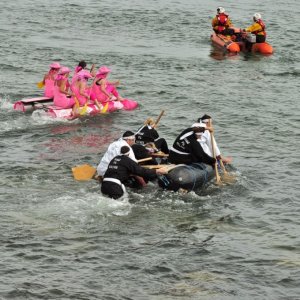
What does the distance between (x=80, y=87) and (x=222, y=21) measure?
541 inches

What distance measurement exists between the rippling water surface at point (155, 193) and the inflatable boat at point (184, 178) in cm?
23

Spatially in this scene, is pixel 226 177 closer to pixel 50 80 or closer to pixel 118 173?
pixel 118 173

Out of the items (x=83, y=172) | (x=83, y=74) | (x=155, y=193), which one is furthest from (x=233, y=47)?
(x=155, y=193)

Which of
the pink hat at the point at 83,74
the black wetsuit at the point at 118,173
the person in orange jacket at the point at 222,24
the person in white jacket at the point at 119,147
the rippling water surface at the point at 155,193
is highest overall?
the person in orange jacket at the point at 222,24

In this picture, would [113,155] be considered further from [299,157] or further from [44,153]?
[299,157]

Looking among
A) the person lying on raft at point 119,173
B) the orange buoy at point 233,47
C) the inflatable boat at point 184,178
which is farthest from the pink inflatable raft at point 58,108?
the orange buoy at point 233,47

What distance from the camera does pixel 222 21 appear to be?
3519 centimetres

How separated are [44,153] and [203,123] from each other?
178 inches

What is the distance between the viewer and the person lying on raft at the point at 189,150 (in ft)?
56.6

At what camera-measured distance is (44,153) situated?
65.1 ft

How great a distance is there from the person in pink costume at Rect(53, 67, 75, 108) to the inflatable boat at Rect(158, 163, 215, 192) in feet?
22.9

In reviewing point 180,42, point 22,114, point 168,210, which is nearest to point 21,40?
point 180,42

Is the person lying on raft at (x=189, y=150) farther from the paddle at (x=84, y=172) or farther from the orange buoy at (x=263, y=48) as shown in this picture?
the orange buoy at (x=263, y=48)

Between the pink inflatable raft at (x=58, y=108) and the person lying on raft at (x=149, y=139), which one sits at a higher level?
the person lying on raft at (x=149, y=139)
